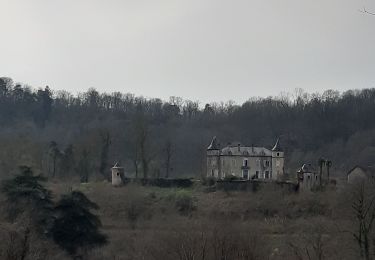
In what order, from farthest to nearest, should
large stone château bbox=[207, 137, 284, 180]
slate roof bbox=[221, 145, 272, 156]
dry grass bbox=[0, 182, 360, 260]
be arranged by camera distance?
slate roof bbox=[221, 145, 272, 156] → large stone château bbox=[207, 137, 284, 180] → dry grass bbox=[0, 182, 360, 260]

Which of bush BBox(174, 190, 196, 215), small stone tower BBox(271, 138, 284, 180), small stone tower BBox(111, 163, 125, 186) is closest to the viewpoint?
bush BBox(174, 190, 196, 215)

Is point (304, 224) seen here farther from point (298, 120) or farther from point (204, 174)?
point (298, 120)

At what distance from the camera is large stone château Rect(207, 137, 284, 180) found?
57719 mm

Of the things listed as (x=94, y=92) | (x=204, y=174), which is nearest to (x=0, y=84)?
(x=94, y=92)

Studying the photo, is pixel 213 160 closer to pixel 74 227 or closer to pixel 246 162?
pixel 246 162

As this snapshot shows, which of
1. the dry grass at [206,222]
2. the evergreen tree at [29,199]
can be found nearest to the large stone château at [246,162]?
the dry grass at [206,222]

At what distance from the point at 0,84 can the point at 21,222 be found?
65.0m

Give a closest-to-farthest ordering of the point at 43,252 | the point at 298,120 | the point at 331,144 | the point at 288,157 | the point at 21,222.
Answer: the point at 43,252, the point at 21,222, the point at 288,157, the point at 331,144, the point at 298,120

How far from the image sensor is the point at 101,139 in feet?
190

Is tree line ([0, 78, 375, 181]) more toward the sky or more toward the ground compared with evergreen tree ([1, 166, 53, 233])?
more toward the sky

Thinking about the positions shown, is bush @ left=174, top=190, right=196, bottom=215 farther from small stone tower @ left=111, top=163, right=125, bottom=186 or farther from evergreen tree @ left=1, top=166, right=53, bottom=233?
evergreen tree @ left=1, top=166, right=53, bottom=233

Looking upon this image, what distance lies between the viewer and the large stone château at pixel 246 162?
57719mm

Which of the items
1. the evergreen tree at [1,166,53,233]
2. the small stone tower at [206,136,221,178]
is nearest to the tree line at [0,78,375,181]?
the small stone tower at [206,136,221,178]

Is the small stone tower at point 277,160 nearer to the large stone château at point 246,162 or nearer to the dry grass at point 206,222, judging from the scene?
the large stone château at point 246,162
